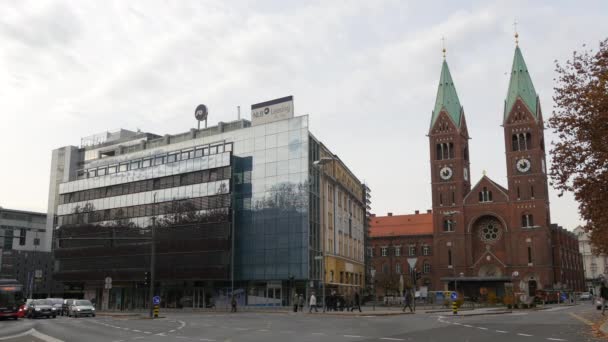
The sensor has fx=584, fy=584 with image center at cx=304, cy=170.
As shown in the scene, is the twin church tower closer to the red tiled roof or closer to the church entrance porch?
the church entrance porch

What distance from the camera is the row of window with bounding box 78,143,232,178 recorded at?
69.4 m

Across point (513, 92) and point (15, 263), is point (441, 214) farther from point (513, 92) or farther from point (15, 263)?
point (15, 263)

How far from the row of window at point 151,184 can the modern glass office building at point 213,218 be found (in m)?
0.14

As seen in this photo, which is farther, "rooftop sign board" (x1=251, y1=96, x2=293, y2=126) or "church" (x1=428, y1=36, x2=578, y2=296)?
"church" (x1=428, y1=36, x2=578, y2=296)

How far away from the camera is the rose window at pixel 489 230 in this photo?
9856 centimetres

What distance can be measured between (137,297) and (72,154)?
46.7 meters

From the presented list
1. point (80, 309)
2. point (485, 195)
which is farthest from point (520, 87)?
point (80, 309)

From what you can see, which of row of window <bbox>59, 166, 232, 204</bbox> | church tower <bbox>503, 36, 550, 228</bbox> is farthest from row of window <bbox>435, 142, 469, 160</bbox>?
row of window <bbox>59, 166, 232, 204</bbox>

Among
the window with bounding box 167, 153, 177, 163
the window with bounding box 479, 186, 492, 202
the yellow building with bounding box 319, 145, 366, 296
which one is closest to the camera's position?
the yellow building with bounding box 319, 145, 366, 296

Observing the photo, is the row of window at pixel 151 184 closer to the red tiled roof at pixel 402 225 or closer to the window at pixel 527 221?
the window at pixel 527 221

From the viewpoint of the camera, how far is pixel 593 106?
61.1 feet

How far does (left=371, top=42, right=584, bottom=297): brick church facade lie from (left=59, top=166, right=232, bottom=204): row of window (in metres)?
44.9

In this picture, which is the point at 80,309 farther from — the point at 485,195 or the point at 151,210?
the point at 485,195

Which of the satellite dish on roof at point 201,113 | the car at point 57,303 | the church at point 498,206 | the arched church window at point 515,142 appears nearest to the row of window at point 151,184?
the satellite dish on roof at point 201,113
